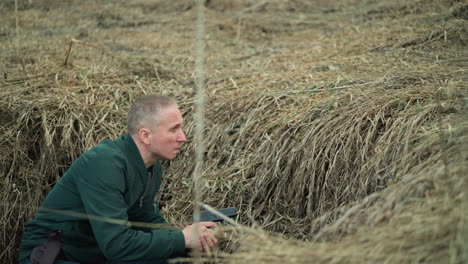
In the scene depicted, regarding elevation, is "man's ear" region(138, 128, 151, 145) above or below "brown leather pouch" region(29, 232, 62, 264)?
above

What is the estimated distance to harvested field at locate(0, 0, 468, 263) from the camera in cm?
174

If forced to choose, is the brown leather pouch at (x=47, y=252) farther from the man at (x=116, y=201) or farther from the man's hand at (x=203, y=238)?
the man's hand at (x=203, y=238)

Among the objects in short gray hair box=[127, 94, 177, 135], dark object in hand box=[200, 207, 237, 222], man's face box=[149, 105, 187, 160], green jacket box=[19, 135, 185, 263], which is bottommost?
dark object in hand box=[200, 207, 237, 222]

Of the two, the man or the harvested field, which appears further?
the man

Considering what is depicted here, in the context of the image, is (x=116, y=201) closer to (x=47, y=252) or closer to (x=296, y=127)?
(x=47, y=252)

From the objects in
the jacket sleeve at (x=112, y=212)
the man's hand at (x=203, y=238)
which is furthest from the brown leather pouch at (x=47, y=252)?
the man's hand at (x=203, y=238)

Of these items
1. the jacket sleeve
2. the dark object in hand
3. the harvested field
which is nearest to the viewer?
the harvested field

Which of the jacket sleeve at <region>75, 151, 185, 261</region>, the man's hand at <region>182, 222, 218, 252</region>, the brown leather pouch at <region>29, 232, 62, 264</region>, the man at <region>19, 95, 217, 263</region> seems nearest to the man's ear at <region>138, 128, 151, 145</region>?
the man at <region>19, 95, 217, 263</region>

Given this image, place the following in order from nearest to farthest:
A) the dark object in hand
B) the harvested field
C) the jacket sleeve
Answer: the harvested field, the jacket sleeve, the dark object in hand

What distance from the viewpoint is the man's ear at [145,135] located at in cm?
261

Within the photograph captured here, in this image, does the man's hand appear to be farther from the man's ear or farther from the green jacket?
the man's ear

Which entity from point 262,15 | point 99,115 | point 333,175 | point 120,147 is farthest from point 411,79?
point 262,15

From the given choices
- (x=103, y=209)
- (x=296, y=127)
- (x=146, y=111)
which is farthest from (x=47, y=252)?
(x=296, y=127)

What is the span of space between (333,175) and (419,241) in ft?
4.20
